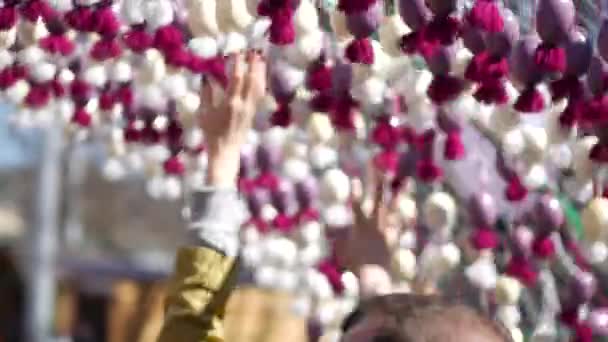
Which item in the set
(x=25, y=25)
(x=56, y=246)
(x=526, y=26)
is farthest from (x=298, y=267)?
(x=56, y=246)

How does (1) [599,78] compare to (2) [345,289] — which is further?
(2) [345,289]

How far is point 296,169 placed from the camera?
1.58 metres

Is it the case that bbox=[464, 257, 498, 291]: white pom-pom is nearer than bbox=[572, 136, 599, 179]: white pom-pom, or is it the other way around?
bbox=[572, 136, 599, 179]: white pom-pom

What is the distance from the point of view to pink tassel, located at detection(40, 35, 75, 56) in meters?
1.46

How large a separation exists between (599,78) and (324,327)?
26.4 inches

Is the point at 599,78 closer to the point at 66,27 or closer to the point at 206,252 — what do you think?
the point at 206,252

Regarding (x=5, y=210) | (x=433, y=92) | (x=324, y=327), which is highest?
(x=5, y=210)

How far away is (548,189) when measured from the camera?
4.16 feet

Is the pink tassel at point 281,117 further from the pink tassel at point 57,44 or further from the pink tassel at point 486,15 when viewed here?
the pink tassel at point 486,15

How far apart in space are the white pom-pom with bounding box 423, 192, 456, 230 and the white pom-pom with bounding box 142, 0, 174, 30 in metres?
0.37

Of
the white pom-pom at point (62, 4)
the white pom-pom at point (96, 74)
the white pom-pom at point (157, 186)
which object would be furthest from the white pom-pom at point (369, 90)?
the white pom-pom at point (157, 186)

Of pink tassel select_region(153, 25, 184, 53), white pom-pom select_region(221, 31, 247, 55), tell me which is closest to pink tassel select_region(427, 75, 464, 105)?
white pom-pom select_region(221, 31, 247, 55)

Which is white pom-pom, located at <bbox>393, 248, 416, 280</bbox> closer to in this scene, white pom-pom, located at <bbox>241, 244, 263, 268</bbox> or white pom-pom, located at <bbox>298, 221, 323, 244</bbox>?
white pom-pom, located at <bbox>298, 221, 323, 244</bbox>

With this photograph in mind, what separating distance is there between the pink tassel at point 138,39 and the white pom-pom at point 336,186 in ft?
0.95
